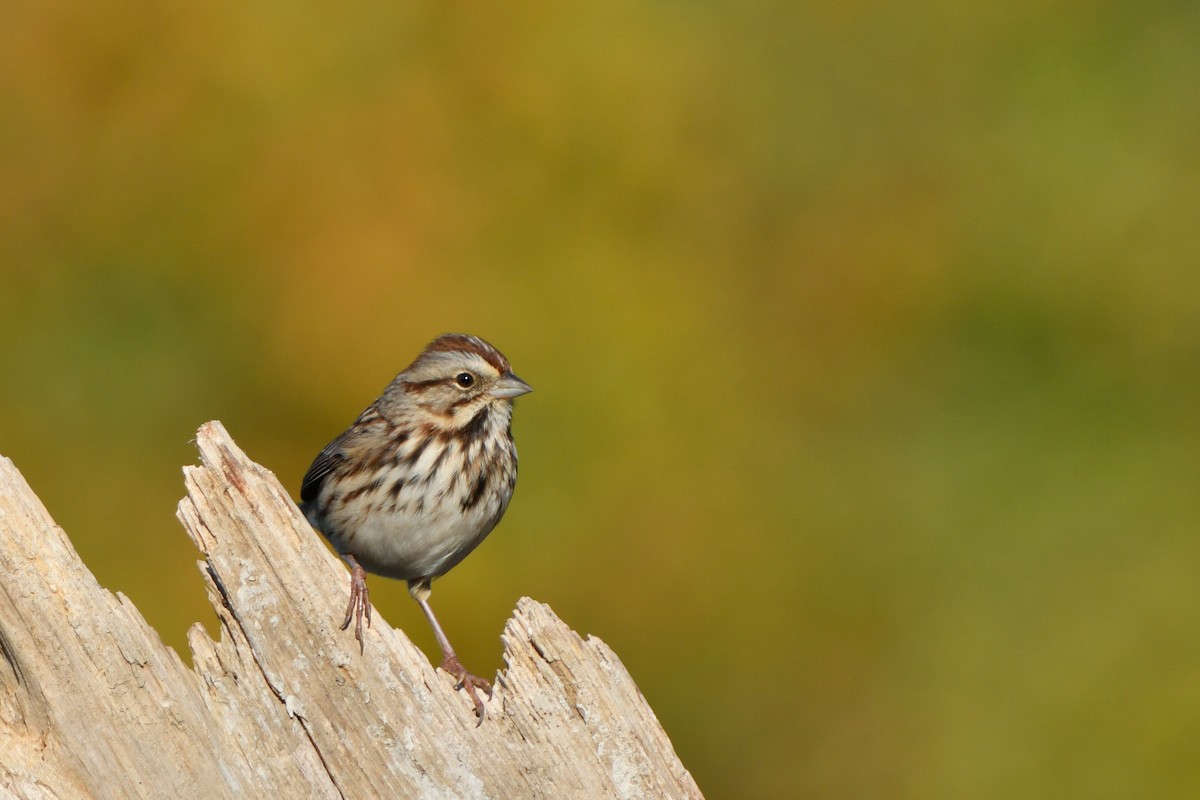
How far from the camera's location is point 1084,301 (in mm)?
12648

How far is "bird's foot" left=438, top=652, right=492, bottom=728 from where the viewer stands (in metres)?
4.10

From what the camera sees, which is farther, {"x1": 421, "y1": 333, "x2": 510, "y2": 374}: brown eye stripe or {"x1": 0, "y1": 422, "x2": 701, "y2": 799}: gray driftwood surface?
{"x1": 421, "y1": 333, "x2": 510, "y2": 374}: brown eye stripe

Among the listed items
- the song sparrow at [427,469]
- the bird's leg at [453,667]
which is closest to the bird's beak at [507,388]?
A: the song sparrow at [427,469]

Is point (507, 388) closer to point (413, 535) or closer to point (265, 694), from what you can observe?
point (413, 535)

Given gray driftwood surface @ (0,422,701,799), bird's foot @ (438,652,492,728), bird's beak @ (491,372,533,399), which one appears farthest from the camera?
bird's beak @ (491,372,533,399)

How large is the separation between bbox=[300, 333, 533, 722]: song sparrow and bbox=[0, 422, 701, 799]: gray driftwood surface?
123 centimetres

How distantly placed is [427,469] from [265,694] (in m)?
1.60

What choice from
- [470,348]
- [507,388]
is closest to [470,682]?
[507,388]

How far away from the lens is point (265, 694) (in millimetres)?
4023

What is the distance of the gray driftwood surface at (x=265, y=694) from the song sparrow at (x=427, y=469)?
48.6 inches

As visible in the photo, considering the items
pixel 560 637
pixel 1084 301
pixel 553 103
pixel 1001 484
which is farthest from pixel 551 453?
pixel 560 637

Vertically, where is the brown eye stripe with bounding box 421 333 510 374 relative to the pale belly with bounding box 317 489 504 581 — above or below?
above

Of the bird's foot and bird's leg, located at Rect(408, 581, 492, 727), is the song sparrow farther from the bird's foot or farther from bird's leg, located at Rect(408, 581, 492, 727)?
the bird's foot

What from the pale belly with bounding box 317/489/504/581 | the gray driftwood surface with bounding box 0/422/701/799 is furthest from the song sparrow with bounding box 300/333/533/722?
the gray driftwood surface with bounding box 0/422/701/799
